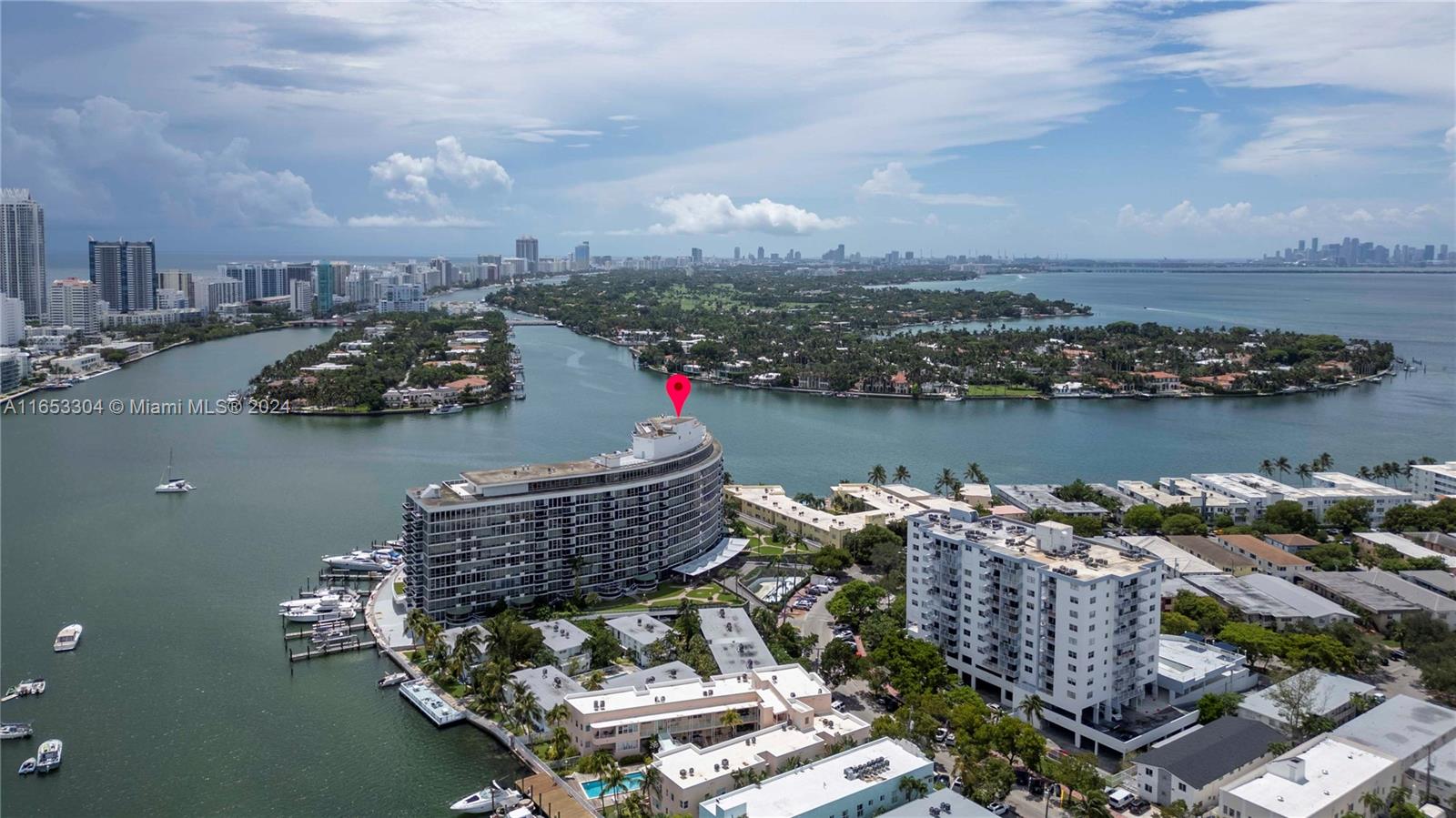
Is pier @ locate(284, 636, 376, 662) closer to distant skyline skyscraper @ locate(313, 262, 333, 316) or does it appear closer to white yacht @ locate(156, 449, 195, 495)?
white yacht @ locate(156, 449, 195, 495)

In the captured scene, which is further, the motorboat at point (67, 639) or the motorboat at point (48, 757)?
the motorboat at point (67, 639)

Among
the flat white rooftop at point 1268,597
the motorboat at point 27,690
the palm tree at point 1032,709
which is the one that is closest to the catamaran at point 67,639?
the motorboat at point 27,690

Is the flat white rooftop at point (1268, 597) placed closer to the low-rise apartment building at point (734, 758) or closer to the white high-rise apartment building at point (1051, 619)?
the white high-rise apartment building at point (1051, 619)

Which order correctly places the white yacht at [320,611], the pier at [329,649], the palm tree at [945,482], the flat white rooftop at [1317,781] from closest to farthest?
the flat white rooftop at [1317,781] < the pier at [329,649] < the white yacht at [320,611] < the palm tree at [945,482]

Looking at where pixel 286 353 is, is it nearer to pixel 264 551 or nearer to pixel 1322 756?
pixel 264 551

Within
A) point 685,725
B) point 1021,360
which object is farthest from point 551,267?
point 685,725

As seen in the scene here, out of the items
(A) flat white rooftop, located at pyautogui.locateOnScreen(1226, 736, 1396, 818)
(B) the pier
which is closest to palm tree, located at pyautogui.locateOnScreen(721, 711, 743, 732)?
(A) flat white rooftop, located at pyautogui.locateOnScreen(1226, 736, 1396, 818)
